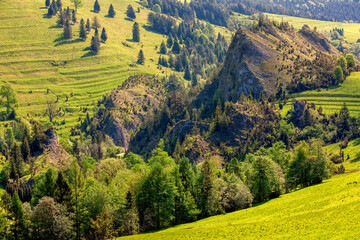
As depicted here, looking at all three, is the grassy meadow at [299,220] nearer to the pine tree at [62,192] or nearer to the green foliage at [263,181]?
the green foliage at [263,181]

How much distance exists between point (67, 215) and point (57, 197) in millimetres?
5747

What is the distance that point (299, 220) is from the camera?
76.4m

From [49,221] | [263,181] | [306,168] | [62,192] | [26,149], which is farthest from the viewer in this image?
[26,149]

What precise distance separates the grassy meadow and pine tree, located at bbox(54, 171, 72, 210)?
21.7 meters

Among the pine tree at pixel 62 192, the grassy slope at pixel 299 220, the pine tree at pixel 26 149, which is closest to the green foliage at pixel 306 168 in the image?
the grassy slope at pixel 299 220

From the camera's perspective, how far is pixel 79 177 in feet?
409

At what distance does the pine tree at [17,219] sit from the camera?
87.8m

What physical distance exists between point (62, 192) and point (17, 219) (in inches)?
522

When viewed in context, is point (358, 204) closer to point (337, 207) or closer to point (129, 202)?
point (337, 207)

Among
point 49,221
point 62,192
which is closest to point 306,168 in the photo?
point 62,192

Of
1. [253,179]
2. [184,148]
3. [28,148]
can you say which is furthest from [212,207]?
[28,148]

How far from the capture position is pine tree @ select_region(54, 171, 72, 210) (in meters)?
97.3

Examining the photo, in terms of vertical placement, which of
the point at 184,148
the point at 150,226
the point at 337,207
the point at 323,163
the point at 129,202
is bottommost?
the point at 184,148

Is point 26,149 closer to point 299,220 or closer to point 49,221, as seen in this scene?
point 49,221
